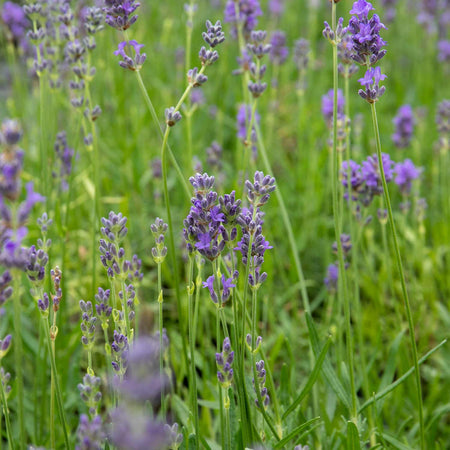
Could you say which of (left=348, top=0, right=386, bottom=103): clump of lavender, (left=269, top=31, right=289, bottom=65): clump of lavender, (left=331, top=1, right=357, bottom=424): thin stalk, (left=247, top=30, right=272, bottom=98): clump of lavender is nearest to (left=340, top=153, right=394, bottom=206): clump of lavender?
(left=247, top=30, right=272, bottom=98): clump of lavender

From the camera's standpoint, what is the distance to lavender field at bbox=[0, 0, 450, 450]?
1515 millimetres

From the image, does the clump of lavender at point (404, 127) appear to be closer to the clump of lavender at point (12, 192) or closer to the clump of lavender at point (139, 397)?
the clump of lavender at point (12, 192)

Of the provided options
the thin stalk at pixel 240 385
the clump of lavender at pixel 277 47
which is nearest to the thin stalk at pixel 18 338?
the thin stalk at pixel 240 385

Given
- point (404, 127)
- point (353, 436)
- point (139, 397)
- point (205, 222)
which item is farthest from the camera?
point (404, 127)

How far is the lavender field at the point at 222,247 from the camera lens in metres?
1.51

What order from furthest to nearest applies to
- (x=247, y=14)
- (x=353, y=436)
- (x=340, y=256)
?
(x=247, y=14)
(x=340, y=256)
(x=353, y=436)

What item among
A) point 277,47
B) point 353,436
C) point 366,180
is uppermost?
point 277,47

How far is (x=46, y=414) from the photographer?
217cm

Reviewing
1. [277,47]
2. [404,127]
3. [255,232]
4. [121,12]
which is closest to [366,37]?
[255,232]

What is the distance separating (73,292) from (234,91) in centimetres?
271

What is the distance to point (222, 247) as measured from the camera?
1.49 meters

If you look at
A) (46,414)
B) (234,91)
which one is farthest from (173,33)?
(46,414)

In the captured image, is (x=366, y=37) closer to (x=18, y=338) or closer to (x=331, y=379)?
(x=331, y=379)

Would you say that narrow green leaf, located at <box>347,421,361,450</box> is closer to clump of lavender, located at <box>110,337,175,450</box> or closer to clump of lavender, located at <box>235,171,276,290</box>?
clump of lavender, located at <box>235,171,276,290</box>
